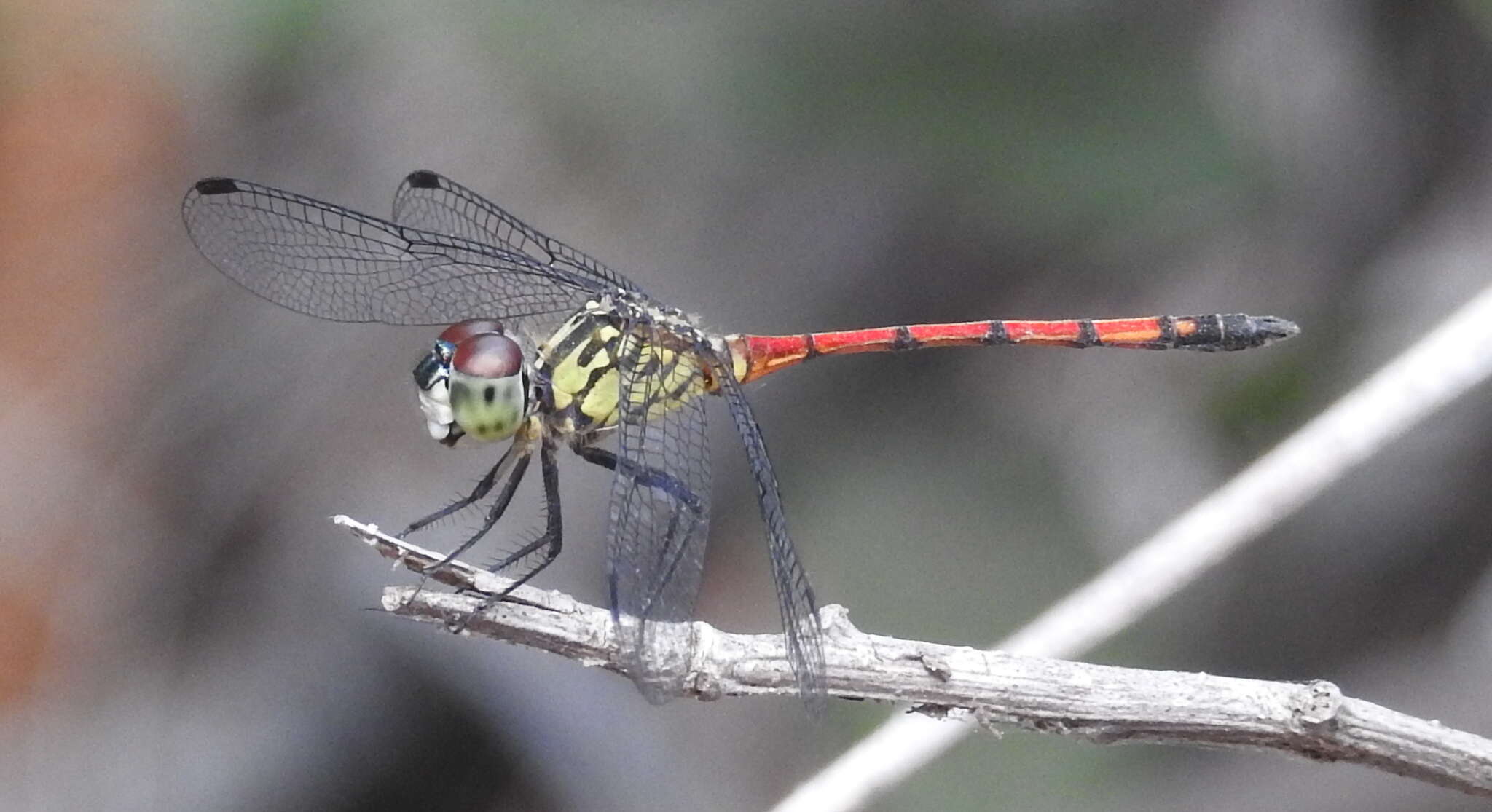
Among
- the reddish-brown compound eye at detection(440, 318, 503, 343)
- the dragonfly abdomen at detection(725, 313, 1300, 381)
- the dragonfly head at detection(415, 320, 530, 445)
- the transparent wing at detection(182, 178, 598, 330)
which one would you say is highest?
the dragonfly abdomen at detection(725, 313, 1300, 381)

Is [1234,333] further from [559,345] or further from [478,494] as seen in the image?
[478,494]

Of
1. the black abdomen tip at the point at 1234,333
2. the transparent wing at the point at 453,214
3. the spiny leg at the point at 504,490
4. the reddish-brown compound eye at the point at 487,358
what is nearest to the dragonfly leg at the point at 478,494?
the spiny leg at the point at 504,490

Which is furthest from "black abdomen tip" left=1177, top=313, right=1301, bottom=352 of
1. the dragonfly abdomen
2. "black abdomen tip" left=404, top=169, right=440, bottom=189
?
"black abdomen tip" left=404, top=169, right=440, bottom=189

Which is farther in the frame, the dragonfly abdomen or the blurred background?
the blurred background

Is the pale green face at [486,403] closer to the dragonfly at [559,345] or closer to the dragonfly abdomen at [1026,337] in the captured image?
the dragonfly at [559,345]

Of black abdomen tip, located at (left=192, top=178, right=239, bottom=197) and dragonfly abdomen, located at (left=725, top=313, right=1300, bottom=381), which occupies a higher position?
dragonfly abdomen, located at (left=725, top=313, right=1300, bottom=381)

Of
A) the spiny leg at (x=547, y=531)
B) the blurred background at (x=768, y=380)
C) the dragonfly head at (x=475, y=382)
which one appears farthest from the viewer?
the blurred background at (x=768, y=380)

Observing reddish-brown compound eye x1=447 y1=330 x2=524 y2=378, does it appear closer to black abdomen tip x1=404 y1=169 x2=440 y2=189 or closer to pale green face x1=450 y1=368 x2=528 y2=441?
pale green face x1=450 y1=368 x2=528 y2=441
